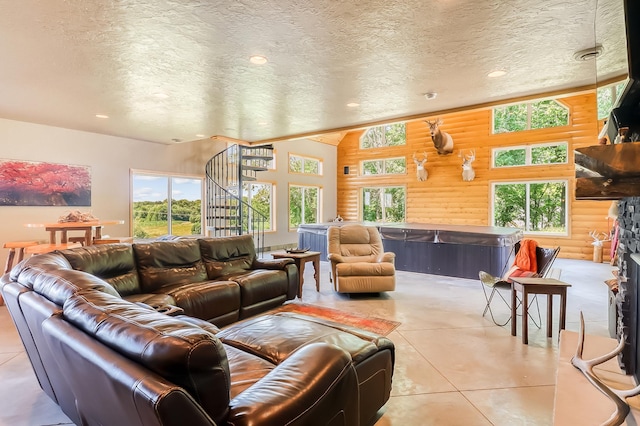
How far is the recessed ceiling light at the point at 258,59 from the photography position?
2869 millimetres

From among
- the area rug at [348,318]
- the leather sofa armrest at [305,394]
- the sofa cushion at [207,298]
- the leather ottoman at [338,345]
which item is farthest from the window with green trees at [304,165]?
the leather sofa armrest at [305,394]

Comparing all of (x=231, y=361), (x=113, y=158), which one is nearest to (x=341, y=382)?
(x=231, y=361)

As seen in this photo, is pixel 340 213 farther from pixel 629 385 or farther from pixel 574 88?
pixel 629 385

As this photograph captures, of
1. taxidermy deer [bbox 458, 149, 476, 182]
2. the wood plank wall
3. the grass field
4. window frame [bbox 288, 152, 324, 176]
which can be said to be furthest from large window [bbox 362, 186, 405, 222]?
the grass field

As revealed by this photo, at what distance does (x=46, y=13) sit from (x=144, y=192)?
196 inches

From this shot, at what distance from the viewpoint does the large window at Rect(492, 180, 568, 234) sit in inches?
311

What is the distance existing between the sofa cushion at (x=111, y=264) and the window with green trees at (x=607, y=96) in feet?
12.7

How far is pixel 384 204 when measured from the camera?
10828 millimetres

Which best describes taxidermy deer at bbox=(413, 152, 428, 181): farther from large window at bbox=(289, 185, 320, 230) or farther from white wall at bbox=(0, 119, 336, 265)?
white wall at bbox=(0, 119, 336, 265)

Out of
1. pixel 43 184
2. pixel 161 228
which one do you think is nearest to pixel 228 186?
pixel 161 228

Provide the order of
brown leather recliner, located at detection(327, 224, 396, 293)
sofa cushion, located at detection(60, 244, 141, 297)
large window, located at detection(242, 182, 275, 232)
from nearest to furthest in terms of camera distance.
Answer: sofa cushion, located at detection(60, 244, 141, 297), brown leather recliner, located at detection(327, 224, 396, 293), large window, located at detection(242, 182, 275, 232)

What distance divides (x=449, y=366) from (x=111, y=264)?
122 inches

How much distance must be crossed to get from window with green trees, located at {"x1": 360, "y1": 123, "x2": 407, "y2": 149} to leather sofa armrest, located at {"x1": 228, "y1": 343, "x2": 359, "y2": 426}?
9711 millimetres

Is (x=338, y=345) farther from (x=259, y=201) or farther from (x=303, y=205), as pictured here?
(x=303, y=205)
